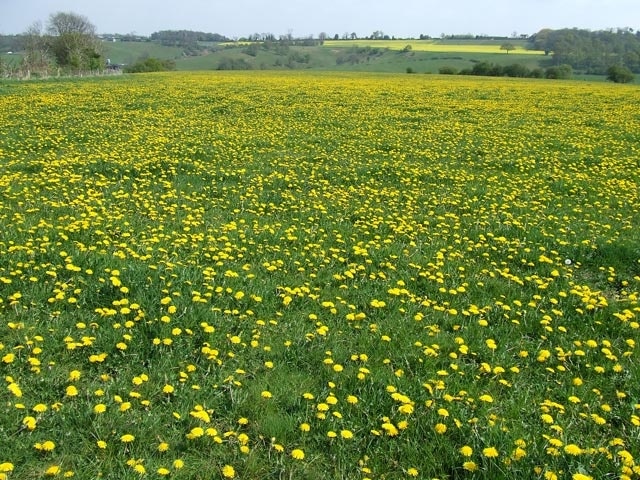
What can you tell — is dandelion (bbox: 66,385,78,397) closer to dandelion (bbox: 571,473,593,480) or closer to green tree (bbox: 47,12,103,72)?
dandelion (bbox: 571,473,593,480)

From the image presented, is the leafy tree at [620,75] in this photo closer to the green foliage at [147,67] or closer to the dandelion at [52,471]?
the green foliage at [147,67]

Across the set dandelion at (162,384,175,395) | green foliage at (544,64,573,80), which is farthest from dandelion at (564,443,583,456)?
green foliage at (544,64,573,80)

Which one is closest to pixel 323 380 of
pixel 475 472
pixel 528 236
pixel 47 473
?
pixel 475 472

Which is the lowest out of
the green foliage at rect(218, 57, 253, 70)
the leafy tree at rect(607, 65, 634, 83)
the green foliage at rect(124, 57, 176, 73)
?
the leafy tree at rect(607, 65, 634, 83)

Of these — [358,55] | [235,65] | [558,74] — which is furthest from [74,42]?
[358,55]

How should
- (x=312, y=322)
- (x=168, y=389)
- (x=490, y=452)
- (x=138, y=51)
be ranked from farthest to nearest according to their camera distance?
1. (x=138, y=51)
2. (x=312, y=322)
3. (x=168, y=389)
4. (x=490, y=452)

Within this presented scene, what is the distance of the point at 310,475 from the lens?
354cm

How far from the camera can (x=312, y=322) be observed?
5.46 m

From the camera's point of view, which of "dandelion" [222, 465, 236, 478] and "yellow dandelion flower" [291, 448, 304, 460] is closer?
"dandelion" [222, 465, 236, 478]

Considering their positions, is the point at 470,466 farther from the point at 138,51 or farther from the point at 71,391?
the point at 138,51

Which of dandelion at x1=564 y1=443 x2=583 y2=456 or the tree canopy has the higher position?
the tree canopy

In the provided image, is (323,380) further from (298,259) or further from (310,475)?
(298,259)

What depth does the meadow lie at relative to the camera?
12.1 feet

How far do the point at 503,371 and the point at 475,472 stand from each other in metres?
1.35
